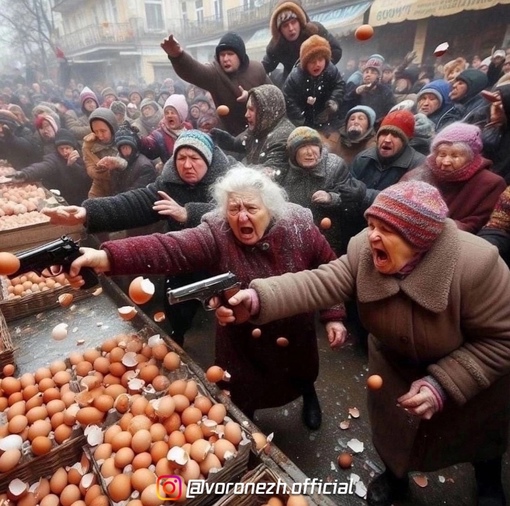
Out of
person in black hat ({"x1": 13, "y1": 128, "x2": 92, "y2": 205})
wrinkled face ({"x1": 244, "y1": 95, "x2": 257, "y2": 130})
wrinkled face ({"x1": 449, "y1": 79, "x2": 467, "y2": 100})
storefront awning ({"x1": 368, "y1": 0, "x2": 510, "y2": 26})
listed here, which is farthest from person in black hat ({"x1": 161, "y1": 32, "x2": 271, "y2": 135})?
storefront awning ({"x1": 368, "y1": 0, "x2": 510, "y2": 26})

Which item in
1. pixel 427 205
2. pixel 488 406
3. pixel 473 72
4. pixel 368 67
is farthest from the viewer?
pixel 368 67

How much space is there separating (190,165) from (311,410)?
205 centimetres

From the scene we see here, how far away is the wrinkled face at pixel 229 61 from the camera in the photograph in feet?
12.4

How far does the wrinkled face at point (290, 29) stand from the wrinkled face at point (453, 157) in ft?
8.36

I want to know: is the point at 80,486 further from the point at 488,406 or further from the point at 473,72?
the point at 473,72

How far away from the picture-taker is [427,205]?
4.35ft

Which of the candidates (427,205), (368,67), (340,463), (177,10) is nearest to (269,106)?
(427,205)

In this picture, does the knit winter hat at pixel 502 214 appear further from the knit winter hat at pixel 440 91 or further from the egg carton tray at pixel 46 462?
the egg carton tray at pixel 46 462

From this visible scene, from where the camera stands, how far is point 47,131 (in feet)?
17.7

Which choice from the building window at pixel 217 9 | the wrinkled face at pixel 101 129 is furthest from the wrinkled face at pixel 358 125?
the building window at pixel 217 9

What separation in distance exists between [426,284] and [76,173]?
522cm

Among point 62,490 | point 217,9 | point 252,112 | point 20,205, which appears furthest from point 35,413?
point 217,9

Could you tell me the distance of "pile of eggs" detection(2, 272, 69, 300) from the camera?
2.76 m

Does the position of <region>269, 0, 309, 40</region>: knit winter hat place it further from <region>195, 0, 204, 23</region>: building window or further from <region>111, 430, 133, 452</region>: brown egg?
<region>195, 0, 204, 23</region>: building window
